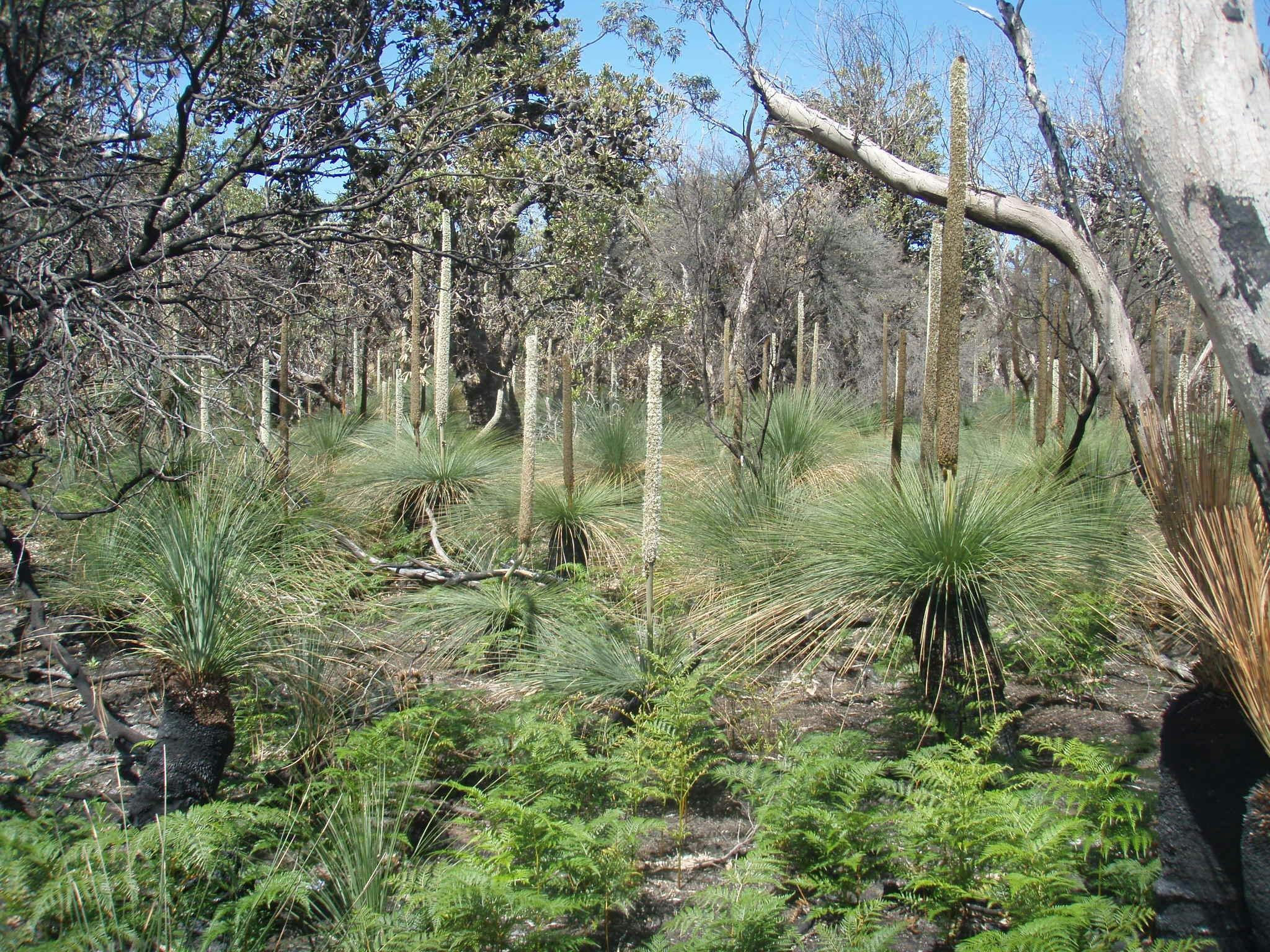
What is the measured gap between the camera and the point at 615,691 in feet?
17.1

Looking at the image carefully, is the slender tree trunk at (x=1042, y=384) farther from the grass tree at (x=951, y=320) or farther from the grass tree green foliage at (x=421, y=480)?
the grass tree green foliage at (x=421, y=480)

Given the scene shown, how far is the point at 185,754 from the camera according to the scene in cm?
400

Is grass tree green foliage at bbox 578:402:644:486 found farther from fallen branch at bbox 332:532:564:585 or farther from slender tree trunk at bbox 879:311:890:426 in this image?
slender tree trunk at bbox 879:311:890:426

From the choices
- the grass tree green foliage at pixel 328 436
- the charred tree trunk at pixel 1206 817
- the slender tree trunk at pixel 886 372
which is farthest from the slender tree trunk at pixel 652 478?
the grass tree green foliage at pixel 328 436

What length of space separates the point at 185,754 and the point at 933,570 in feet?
10.3

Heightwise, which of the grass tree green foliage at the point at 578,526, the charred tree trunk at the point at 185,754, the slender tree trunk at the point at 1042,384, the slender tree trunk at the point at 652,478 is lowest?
the charred tree trunk at the point at 185,754

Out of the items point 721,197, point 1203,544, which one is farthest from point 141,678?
point 721,197

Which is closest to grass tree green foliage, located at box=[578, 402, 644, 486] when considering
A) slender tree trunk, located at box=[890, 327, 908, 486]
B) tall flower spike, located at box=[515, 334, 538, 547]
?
tall flower spike, located at box=[515, 334, 538, 547]

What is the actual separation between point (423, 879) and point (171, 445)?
101 inches

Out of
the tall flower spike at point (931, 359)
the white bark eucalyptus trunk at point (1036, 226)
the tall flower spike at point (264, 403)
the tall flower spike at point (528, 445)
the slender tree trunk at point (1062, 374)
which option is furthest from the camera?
the slender tree trunk at point (1062, 374)

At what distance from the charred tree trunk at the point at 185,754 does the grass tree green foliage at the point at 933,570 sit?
2.22 meters

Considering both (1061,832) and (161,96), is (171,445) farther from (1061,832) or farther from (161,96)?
(1061,832)

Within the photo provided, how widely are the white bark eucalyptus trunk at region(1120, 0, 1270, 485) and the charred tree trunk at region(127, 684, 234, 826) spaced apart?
3.82 metres

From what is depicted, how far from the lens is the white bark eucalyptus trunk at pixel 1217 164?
8.58 ft
